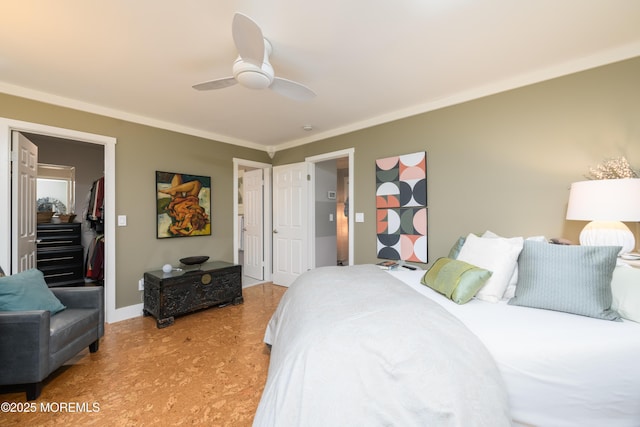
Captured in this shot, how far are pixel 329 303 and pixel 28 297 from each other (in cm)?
217

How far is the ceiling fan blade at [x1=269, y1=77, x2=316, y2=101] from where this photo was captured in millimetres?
1909

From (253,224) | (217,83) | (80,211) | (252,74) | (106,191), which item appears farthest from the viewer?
(253,224)

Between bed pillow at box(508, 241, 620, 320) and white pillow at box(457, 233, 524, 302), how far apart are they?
0.08m

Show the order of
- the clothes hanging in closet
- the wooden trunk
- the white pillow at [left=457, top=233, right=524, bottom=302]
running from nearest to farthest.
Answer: the white pillow at [left=457, top=233, right=524, bottom=302]
the wooden trunk
the clothes hanging in closet

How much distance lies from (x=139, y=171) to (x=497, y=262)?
376 cm

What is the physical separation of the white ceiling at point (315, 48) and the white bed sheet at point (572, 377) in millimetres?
1825

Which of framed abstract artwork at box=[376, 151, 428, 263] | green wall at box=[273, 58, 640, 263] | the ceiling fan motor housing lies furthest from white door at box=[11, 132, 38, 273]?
green wall at box=[273, 58, 640, 263]

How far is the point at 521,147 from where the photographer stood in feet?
7.84

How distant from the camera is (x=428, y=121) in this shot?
294 cm

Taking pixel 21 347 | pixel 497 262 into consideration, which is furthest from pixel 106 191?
pixel 497 262

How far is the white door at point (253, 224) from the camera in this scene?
4.66m

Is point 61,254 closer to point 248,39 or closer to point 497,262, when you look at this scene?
point 248,39

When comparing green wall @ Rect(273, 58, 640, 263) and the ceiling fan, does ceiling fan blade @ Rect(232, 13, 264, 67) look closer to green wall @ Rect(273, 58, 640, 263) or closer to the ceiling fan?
the ceiling fan

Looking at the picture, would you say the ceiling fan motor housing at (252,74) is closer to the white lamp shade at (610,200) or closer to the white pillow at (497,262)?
the white pillow at (497,262)
